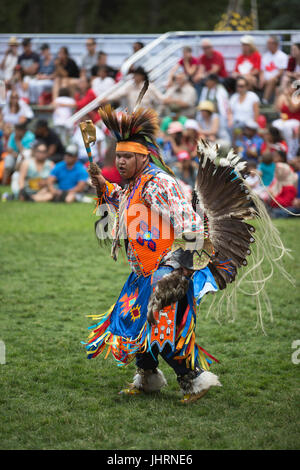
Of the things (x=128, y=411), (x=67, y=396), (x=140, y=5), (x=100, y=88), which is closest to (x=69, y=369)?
(x=67, y=396)

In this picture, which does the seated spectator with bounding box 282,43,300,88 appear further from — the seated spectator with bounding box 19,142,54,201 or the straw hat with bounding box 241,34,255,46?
the seated spectator with bounding box 19,142,54,201

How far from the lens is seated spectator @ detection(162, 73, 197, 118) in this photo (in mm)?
13126

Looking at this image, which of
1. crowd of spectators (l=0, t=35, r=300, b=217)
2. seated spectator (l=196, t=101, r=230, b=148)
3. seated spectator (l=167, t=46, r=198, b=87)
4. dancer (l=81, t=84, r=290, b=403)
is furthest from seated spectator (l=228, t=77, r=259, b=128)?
dancer (l=81, t=84, r=290, b=403)

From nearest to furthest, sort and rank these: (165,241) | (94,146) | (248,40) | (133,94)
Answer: (165,241), (248,40), (133,94), (94,146)

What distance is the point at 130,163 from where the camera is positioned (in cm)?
394

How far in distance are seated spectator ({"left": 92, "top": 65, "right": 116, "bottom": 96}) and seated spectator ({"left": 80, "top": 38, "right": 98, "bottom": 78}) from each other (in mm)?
921

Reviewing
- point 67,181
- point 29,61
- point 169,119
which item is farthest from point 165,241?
point 29,61

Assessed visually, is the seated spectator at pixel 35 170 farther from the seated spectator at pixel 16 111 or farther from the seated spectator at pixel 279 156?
the seated spectator at pixel 279 156

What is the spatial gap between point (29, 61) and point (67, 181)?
519 centimetres

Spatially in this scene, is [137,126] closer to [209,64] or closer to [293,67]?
[293,67]

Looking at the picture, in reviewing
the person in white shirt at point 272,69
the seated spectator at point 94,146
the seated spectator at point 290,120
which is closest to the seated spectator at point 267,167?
the seated spectator at point 290,120

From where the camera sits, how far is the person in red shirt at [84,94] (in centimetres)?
1437

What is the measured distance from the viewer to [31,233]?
9.48 m

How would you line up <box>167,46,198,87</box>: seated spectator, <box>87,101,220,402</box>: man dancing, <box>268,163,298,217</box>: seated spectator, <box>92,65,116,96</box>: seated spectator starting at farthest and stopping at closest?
<box>92,65,116,96</box>: seated spectator → <box>167,46,198,87</box>: seated spectator → <box>268,163,298,217</box>: seated spectator → <box>87,101,220,402</box>: man dancing
